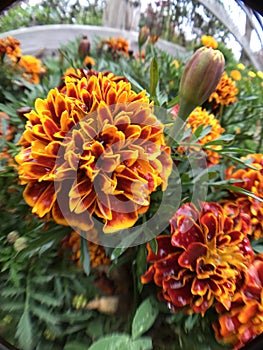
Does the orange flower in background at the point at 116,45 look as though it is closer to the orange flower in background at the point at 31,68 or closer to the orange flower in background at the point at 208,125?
the orange flower in background at the point at 31,68

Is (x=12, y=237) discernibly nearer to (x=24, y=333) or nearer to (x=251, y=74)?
(x=24, y=333)

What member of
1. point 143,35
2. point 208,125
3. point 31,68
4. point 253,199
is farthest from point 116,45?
point 253,199

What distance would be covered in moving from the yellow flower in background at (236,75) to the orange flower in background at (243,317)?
368mm

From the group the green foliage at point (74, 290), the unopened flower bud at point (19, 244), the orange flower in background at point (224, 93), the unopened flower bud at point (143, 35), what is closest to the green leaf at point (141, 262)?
the green foliage at point (74, 290)

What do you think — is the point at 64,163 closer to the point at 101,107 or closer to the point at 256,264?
the point at 101,107

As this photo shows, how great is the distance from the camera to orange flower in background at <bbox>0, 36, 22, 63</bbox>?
55cm

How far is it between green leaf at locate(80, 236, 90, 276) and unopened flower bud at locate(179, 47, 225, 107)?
152 millimetres

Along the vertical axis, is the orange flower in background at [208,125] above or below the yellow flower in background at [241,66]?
below

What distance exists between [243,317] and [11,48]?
477mm

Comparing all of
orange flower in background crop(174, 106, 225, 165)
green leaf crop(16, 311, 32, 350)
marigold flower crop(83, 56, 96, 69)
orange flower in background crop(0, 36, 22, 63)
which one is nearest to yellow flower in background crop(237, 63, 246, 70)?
orange flower in background crop(174, 106, 225, 165)

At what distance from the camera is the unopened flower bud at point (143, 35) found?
626mm

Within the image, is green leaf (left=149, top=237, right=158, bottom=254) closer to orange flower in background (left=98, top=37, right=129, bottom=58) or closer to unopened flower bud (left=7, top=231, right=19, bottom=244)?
unopened flower bud (left=7, top=231, right=19, bottom=244)

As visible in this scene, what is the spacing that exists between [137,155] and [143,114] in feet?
Answer: 0.13

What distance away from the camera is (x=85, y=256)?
32 centimetres
